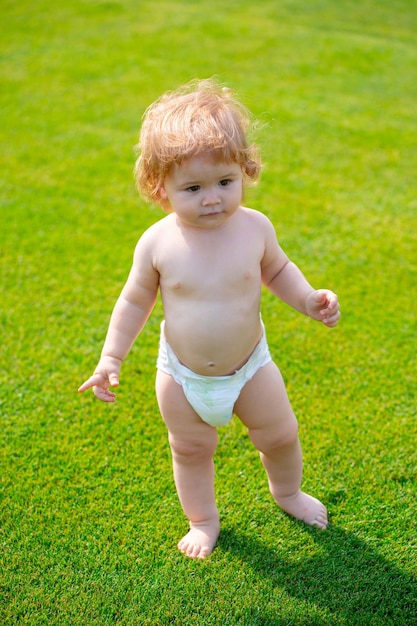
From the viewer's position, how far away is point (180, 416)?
7.77ft

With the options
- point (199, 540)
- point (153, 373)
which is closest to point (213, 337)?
point (199, 540)

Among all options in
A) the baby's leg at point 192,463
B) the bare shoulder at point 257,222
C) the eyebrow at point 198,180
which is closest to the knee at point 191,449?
the baby's leg at point 192,463

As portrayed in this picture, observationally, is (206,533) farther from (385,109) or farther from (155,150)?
(385,109)

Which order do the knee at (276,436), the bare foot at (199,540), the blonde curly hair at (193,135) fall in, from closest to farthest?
the blonde curly hair at (193,135) → the knee at (276,436) → the bare foot at (199,540)

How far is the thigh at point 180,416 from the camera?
2352mm

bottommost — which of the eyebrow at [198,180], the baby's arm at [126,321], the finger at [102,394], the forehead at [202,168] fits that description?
the finger at [102,394]

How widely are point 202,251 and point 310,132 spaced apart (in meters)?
4.27

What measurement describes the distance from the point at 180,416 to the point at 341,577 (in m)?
0.82

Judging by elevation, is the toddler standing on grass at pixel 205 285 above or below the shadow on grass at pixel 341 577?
above

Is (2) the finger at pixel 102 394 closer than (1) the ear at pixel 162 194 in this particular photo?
No

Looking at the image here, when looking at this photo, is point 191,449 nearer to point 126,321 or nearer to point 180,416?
point 180,416

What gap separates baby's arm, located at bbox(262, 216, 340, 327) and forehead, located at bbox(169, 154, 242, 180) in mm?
314

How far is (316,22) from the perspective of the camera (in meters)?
9.73

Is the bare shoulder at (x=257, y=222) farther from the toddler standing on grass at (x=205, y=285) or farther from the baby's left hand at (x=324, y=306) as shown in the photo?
the baby's left hand at (x=324, y=306)
